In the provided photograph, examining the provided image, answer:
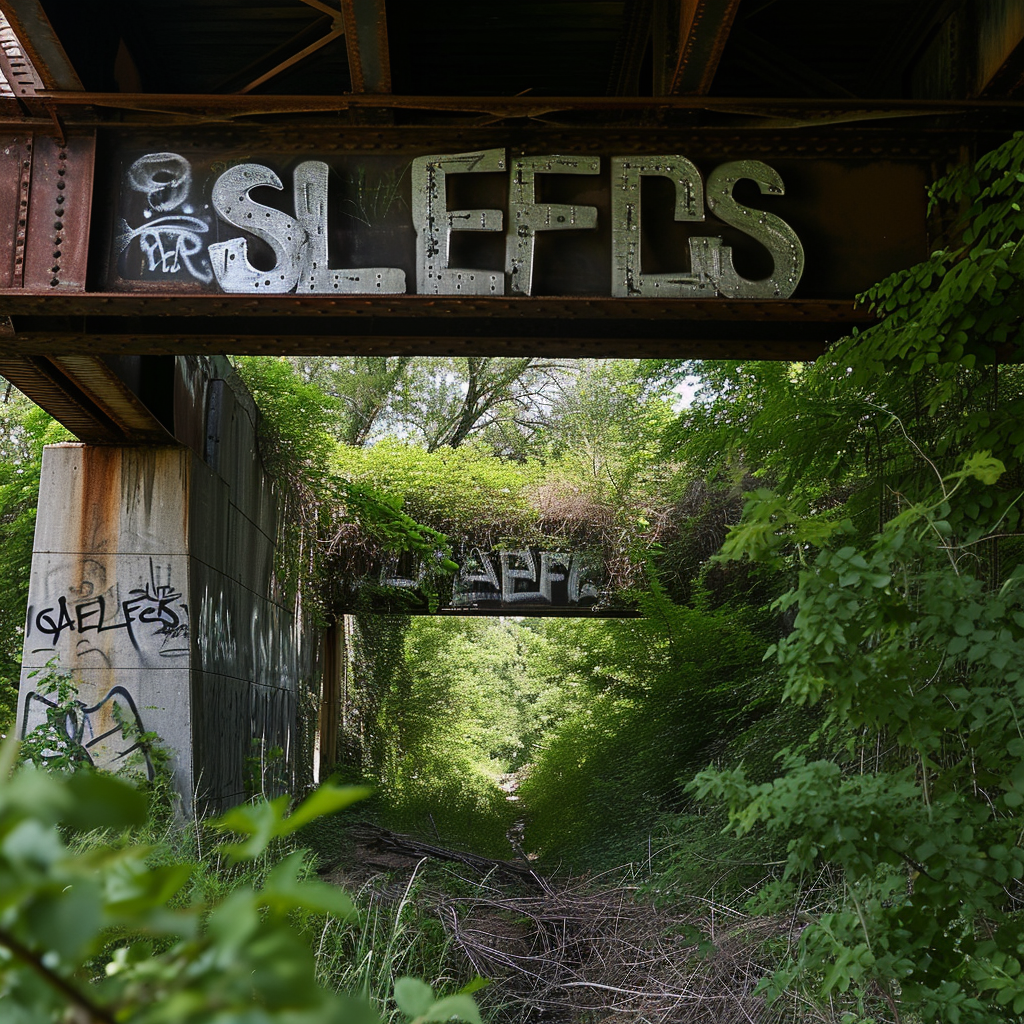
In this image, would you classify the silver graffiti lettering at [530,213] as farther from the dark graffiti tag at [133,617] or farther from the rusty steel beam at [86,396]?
the dark graffiti tag at [133,617]

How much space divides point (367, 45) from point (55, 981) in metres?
4.59

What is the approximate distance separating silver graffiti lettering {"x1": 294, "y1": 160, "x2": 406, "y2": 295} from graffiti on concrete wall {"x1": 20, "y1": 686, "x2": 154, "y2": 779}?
3935 mm

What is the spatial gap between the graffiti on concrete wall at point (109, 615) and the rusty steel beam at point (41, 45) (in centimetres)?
370

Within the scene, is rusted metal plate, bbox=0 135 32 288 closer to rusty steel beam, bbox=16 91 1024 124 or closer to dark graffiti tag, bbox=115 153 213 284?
rusty steel beam, bbox=16 91 1024 124

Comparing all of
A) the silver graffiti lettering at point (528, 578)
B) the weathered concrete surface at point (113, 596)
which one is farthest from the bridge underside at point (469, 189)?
the silver graffiti lettering at point (528, 578)

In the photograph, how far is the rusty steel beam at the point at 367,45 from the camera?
13.9 feet

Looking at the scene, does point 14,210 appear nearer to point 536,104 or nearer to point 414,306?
point 414,306

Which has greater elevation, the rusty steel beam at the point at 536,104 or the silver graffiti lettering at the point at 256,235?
the rusty steel beam at the point at 536,104

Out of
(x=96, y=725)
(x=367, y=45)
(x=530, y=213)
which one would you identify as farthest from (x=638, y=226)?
(x=96, y=725)

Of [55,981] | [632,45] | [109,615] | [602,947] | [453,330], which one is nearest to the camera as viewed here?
[55,981]

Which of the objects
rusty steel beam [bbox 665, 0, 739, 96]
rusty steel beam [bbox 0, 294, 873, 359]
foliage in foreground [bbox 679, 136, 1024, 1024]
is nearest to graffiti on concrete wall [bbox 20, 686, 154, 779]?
rusty steel beam [bbox 0, 294, 873, 359]

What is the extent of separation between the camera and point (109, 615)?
730 centimetres

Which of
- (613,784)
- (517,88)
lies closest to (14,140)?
(517,88)

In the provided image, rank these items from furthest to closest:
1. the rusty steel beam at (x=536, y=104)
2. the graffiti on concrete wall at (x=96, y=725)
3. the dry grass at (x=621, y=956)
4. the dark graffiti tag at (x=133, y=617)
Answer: the dark graffiti tag at (x=133, y=617)
the graffiti on concrete wall at (x=96, y=725)
the dry grass at (x=621, y=956)
the rusty steel beam at (x=536, y=104)
